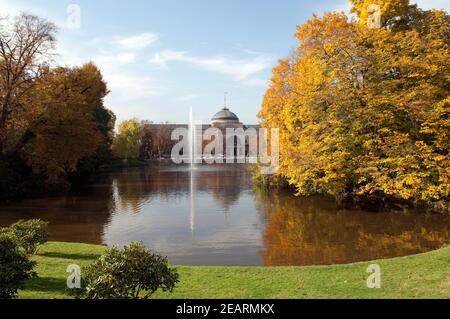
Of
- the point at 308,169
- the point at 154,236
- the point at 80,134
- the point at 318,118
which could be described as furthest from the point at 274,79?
the point at 154,236

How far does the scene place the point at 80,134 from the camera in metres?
29.9

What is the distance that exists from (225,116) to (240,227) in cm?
13451

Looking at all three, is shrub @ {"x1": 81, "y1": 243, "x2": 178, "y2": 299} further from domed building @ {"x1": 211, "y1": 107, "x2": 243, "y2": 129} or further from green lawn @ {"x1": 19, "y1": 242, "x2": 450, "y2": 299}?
domed building @ {"x1": 211, "y1": 107, "x2": 243, "y2": 129}

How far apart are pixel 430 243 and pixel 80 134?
2484cm

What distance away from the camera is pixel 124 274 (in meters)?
6.27

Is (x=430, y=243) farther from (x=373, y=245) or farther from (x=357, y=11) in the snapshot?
(x=357, y=11)

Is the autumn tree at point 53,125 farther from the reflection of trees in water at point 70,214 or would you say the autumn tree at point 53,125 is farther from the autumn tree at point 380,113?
the autumn tree at point 380,113

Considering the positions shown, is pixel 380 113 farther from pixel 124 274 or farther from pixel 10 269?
pixel 10 269

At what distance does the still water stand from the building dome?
123 meters

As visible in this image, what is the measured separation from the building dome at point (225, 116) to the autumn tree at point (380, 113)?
128 meters

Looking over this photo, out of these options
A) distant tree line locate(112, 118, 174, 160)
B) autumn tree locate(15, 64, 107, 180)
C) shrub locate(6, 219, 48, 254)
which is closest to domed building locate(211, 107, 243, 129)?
distant tree line locate(112, 118, 174, 160)

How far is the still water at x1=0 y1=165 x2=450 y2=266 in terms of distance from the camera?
44.1ft

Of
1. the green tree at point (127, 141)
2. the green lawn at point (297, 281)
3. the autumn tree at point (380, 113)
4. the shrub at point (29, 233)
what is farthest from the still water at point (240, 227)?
the green tree at point (127, 141)

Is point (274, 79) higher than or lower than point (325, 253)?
higher
